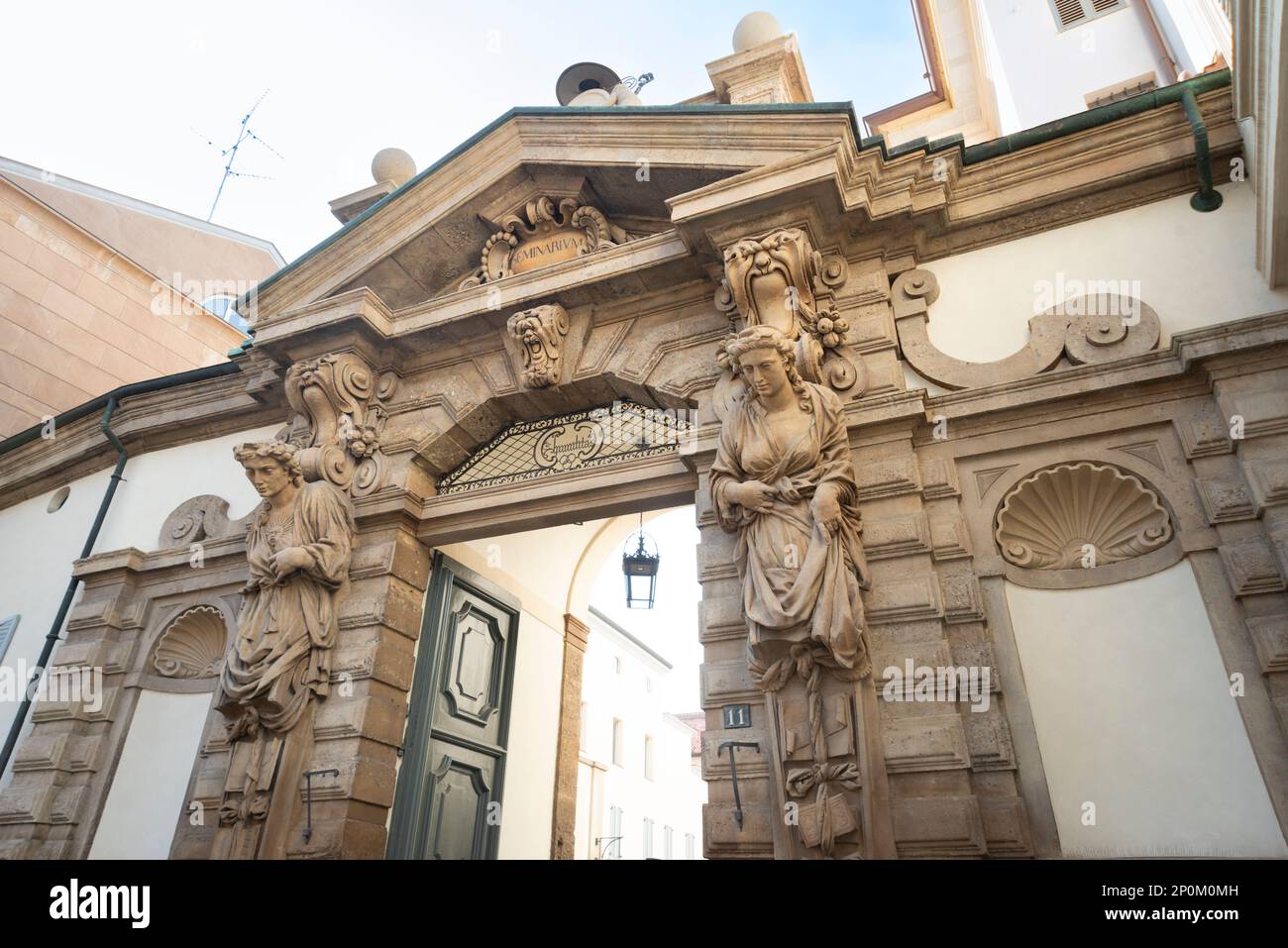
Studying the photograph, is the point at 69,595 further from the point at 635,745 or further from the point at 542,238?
the point at 635,745

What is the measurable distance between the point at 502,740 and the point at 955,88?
13908 mm

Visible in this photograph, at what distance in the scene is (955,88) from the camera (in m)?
15.1

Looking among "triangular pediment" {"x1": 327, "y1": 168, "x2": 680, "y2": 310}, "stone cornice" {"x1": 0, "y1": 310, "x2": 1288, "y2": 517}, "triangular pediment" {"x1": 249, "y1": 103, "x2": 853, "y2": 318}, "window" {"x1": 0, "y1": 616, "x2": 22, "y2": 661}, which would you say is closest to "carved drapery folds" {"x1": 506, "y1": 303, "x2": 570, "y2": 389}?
"triangular pediment" {"x1": 327, "y1": 168, "x2": 680, "y2": 310}

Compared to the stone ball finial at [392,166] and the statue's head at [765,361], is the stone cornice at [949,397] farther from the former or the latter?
the stone ball finial at [392,166]

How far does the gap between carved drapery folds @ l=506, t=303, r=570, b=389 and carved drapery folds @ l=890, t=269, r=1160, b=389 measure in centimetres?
261

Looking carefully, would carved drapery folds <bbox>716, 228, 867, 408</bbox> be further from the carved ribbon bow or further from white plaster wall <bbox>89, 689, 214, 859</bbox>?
white plaster wall <bbox>89, 689, 214, 859</bbox>

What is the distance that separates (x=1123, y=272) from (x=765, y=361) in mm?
2413

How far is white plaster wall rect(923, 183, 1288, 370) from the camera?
197 inches

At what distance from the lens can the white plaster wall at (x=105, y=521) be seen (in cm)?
823

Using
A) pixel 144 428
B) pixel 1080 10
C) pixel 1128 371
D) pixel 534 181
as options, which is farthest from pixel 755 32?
pixel 1080 10

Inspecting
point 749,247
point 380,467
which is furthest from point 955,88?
point 380,467

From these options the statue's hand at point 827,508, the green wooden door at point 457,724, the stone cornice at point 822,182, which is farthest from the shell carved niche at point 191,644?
the statue's hand at point 827,508

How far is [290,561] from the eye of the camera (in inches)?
243

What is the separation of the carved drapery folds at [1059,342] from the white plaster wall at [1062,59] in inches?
374
